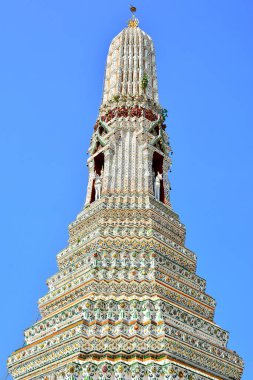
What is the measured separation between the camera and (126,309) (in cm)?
1305

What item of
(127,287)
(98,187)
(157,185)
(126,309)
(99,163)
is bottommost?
(126,309)

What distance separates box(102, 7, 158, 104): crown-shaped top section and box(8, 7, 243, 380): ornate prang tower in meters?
0.47

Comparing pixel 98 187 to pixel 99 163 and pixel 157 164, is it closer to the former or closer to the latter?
pixel 99 163

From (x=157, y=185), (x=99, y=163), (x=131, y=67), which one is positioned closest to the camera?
(x=157, y=185)

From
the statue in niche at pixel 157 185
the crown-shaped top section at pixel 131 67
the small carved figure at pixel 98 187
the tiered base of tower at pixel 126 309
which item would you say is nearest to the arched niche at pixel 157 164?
the statue in niche at pixel 157 185

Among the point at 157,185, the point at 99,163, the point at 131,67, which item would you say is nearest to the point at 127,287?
the point at 157,185

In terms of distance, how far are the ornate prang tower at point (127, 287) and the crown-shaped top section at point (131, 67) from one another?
0.47 m

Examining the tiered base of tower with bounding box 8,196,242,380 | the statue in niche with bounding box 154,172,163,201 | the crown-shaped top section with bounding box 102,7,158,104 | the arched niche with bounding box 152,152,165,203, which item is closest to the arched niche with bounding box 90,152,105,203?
the arched niche with bounding box 152,152,165,203

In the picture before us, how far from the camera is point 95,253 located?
48.6 feet

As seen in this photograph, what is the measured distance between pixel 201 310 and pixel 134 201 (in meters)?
3.99

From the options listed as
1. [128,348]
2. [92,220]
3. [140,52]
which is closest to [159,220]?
[92,220]

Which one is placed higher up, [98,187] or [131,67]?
[131,67]

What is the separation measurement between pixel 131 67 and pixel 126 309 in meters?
12.5

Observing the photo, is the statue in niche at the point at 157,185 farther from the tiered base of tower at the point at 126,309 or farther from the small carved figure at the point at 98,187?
the small carved figure at the point at 98,187
